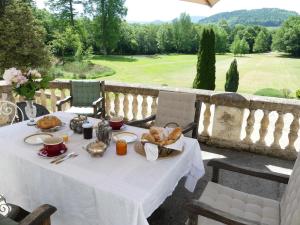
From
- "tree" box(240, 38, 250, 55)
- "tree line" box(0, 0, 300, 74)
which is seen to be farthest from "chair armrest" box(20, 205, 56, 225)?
"tree" box(240, 38, 250, 55)

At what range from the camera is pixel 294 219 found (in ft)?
4.54

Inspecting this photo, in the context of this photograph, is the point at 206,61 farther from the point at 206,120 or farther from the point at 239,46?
the point at 239,46

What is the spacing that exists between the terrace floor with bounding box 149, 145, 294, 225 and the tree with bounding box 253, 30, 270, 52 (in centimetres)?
4516

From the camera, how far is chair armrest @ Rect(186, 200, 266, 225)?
1.54 metres

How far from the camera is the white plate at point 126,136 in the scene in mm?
2275

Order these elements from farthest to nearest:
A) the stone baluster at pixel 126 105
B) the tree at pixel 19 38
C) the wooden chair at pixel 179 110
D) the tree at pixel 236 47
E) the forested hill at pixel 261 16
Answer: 1. the forested hill at pixel 261 16
2. the tree at pixel 236 47
3. the tree at pixel 19 38
4. the stone baluster at pixel 126 105
5. the wooden chair at pixel 179 110

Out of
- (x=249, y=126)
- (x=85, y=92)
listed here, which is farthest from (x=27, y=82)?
(x=249, y=126)

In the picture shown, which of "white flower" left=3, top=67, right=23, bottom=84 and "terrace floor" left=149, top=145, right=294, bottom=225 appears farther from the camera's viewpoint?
"terrace floor" left=149, top=145, right=294, bottom=225

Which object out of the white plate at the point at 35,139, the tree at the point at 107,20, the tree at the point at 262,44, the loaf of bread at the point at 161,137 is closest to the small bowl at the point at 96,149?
the loaf of bread at the point at 161,137

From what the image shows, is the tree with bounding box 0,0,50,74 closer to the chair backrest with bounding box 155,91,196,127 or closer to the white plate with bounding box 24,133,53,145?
the chair backrest with bounding box 155,91,196,127

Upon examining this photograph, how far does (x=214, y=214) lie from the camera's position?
1587 millimetres

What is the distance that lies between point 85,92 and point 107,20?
30.0 m

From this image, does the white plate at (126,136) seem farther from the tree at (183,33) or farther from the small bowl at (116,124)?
the tree at (183,33)

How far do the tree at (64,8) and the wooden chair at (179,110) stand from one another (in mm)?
27250
